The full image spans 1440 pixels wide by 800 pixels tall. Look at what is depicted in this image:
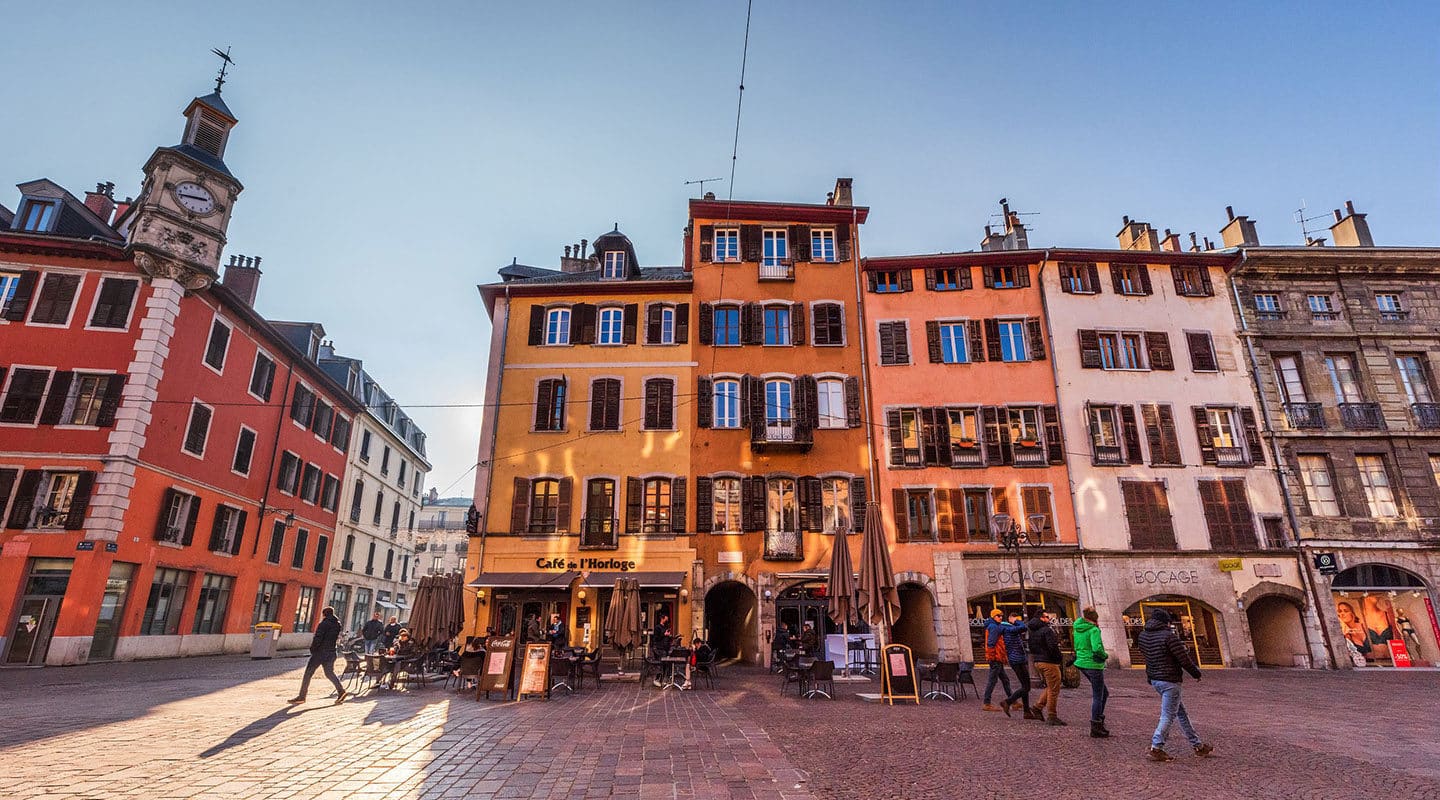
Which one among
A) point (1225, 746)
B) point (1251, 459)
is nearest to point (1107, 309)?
point (1251, 459)

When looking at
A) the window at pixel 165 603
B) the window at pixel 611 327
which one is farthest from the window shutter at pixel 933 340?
the window at pixel 165 603

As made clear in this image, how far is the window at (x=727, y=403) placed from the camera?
23656 millimetres

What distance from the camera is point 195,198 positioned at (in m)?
22.8

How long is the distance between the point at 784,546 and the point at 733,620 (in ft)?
14.4

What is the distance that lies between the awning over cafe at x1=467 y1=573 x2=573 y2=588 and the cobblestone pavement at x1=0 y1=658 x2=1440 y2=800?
24.7 feet

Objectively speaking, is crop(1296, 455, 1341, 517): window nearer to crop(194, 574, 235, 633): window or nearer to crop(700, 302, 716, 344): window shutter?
crop(700, 302, 716, 344): window shutter

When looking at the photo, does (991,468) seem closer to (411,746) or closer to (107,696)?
(411,746)

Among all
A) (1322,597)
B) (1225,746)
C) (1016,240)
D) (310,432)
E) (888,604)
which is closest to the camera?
(1225,746)

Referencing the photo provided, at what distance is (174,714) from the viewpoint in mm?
10000

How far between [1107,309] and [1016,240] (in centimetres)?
454

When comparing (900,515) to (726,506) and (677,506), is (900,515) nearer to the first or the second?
(726,506)

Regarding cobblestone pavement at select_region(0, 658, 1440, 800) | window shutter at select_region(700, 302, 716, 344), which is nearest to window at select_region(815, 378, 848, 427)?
window shutter at select_region(700, 302, 716, 344)

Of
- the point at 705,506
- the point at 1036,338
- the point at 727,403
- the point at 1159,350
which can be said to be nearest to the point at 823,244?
the point at 727,403

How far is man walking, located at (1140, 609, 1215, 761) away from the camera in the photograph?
7.50m
